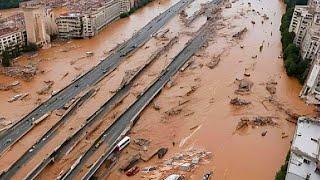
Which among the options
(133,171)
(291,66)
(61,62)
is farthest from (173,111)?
(61,62)

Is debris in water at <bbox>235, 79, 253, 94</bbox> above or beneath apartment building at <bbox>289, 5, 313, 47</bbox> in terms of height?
beneath

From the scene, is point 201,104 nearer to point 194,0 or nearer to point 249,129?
point 249,129

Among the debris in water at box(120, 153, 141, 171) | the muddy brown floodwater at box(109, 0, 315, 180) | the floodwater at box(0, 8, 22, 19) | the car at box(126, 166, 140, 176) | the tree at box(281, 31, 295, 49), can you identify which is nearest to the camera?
the car at box(126, 166, 140, 176)

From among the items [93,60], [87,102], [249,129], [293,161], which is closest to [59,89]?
[87,102]

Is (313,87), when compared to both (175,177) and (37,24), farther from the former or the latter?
(37,24)

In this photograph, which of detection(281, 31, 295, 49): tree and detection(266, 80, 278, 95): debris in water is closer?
detection(266, 80, 278, 95): debris in water

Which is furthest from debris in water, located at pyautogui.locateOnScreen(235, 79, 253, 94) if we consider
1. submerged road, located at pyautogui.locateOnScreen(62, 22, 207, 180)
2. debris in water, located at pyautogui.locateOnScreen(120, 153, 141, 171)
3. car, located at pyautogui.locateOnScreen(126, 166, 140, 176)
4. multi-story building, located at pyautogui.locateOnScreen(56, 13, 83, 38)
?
multi-story building, located at pyautogui.locateOnScreen(56, 13, 83, 38)

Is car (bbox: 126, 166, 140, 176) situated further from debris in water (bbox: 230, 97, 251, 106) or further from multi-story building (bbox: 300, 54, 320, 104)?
multi-story building (bbox: 300, 54, 320, 104)

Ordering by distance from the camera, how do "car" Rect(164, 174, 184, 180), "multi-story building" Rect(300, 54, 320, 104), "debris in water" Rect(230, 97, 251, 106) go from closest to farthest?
"car" Rect(164, 174, 184, 180) → "debris in water" Rect(230, 97, 251, 106) → "multi-story building" Rect(300, 54, 320, 104)
